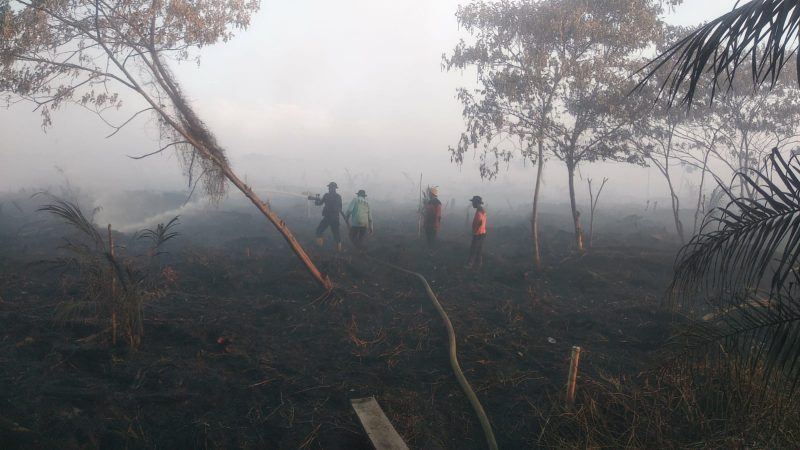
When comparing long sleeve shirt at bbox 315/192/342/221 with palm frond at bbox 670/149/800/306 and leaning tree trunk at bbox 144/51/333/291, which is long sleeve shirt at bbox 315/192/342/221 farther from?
palm frond at bbox 670/149/800/306

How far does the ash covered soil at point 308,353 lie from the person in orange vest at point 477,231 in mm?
481

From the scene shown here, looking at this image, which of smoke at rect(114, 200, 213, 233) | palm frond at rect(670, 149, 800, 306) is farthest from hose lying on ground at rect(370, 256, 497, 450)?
smoke at rect(114, 200, 213, 233)

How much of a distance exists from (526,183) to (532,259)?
144 feet

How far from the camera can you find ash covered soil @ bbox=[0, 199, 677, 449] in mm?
4520

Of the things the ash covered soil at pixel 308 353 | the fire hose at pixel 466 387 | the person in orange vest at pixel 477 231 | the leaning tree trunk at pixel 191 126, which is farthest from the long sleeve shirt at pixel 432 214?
the leaning tree trunk at pixel 191 126

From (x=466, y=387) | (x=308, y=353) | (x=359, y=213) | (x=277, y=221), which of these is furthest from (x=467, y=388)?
(x=359, y=213)

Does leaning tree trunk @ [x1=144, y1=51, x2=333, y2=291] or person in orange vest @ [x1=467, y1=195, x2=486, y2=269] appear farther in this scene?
person in orange vest @ [x1=467, y1=195, x2=486, y2=269]

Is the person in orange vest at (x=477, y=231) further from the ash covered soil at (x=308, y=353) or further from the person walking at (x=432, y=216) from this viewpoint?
the person walking at (x=432, y=216)

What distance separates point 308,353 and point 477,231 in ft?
18.9

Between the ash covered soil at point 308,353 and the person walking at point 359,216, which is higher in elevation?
the person walking at point 359,216

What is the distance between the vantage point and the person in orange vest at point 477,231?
35.7ft

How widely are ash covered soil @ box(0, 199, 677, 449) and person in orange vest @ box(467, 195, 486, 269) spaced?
0.48 m

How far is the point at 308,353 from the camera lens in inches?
251

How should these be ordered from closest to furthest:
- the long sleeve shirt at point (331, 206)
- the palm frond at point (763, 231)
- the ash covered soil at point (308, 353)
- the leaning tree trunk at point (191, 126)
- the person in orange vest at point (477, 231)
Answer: the palm frond at point (763, 231) < the ash covered soil at point (308, 353) < the leaning tree trunk at point (191, 126) < the person in orange vest at point (477, 231) < the long sleeve shirt at point (331, 206)
